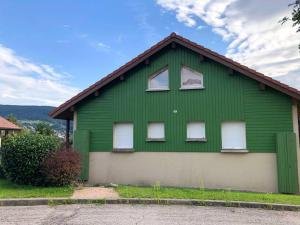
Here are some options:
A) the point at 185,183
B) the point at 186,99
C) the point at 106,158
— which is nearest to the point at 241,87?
the point at 186,99

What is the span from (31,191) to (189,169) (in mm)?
6987

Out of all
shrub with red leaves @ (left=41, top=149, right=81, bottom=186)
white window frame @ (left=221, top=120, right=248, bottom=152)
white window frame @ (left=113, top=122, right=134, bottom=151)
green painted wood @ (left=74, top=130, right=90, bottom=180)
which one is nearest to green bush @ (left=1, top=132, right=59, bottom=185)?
shrub with red leaves @ (left=41, top=149, right=81, bottom=186)

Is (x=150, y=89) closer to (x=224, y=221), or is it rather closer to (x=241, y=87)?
(x=241, y=87)

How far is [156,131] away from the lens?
16422 millimetres

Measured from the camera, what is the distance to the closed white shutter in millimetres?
15792

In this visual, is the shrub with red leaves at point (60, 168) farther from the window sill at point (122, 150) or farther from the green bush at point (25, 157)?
the window sill at point (122, 150)

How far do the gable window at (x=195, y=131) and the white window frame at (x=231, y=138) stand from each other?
3.02ft

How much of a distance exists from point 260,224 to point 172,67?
31.1 feet

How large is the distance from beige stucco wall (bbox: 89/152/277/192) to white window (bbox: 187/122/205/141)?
0.81m

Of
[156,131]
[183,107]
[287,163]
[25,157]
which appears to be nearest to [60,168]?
[25,157]

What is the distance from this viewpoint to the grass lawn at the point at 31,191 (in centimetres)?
1180

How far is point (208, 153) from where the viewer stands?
15.5 meters

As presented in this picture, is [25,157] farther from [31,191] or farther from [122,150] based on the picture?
[122,150]

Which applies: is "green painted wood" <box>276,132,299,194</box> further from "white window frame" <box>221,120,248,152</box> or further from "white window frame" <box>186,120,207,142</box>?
"white window frame" <box>186,120,207,142</box>
